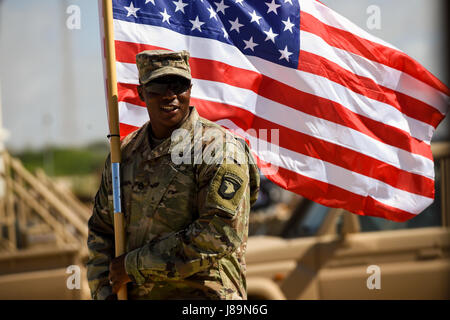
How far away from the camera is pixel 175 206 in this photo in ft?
8.51

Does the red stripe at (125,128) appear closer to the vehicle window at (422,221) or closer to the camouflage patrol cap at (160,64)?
the camouflage patrol cap at (160,64)

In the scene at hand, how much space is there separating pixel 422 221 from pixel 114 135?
2.99 m

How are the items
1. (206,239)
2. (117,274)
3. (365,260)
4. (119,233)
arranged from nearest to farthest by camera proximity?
(206,239) → (117,274) → (119,233) → (365,260)

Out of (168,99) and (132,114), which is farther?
(132,114)

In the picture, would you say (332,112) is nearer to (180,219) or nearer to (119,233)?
(180,219)

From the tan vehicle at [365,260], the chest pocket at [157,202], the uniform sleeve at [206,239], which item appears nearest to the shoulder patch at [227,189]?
the uniform sleeve at [206,239]

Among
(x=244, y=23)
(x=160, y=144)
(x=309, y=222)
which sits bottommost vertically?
(x=309, y=222)

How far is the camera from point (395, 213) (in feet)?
11.7

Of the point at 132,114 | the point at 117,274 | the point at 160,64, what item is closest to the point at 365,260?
the point at 132,114

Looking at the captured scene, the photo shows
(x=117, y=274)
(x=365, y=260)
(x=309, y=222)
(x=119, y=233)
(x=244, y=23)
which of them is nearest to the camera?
(x=117, y=274)

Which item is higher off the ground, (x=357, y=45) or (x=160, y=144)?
(x=357, y=45)

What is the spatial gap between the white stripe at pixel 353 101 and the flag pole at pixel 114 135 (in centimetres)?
63

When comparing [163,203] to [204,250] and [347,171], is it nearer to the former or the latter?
[204,250]

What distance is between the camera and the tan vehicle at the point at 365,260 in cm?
463
